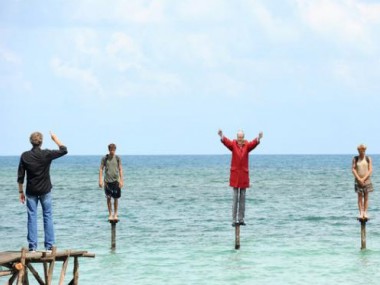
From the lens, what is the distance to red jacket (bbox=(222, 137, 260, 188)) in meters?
22.0

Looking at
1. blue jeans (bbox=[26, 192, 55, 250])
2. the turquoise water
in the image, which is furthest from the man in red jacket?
→ blue jeans (bbox=[26, 192, 55, 250])

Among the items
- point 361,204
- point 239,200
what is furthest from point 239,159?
point 361,204

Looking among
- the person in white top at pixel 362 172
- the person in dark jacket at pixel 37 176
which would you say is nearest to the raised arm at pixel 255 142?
the person in white top at pixel 362 172

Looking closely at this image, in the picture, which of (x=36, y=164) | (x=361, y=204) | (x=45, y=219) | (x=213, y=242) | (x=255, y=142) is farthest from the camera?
(x=213, y=242)

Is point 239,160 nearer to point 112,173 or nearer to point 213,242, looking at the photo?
point 112,173

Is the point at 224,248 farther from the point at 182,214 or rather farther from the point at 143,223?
the point at 182,214

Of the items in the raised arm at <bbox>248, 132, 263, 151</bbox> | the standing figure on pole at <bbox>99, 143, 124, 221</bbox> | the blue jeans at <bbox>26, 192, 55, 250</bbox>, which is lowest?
the blue jeans at <bbox>26, 192, 55, 250</bbox>

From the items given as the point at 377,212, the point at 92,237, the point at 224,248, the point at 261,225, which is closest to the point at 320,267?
the point at 224,248

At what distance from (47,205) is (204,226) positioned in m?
17.3

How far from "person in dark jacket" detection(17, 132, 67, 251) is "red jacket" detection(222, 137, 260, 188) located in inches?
224

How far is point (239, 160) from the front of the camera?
22.2 m

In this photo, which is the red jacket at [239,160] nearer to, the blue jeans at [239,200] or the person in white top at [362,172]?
the blue jeans at [239,200]

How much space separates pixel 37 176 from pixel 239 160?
6.31 meters

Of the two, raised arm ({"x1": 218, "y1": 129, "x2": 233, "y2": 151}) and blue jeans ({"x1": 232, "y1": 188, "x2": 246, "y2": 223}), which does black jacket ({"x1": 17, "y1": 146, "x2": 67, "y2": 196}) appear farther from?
blue jeans ({"x1": 232, "y1": 188, "x2": 246, "y2": 223})
